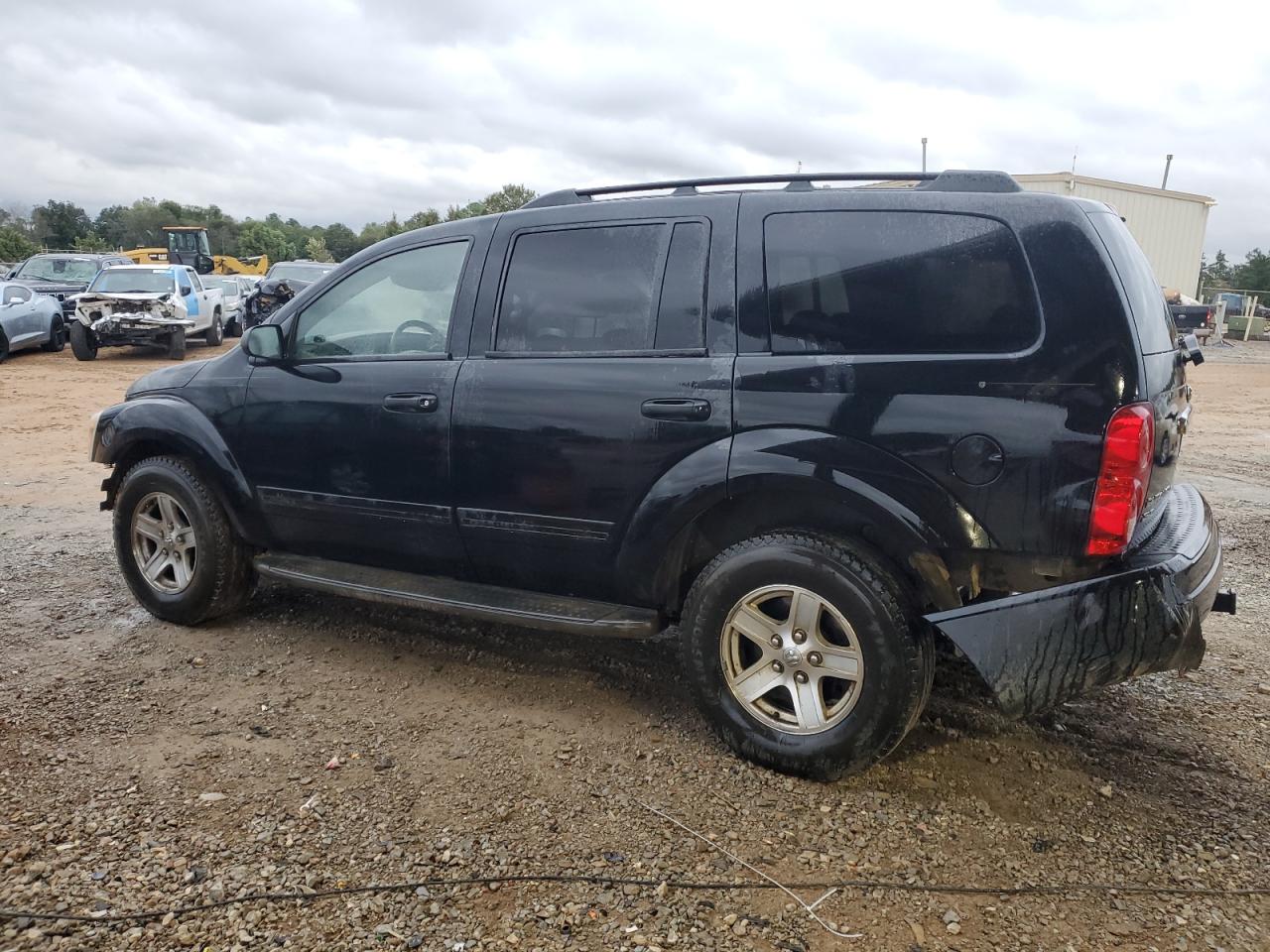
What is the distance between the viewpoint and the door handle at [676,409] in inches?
126

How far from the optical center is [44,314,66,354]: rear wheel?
17.6m

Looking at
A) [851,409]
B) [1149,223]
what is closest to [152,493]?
[851,409]

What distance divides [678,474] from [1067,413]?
1214 millimetres

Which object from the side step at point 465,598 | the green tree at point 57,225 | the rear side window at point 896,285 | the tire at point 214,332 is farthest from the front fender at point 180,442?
the green tree at point 57,225

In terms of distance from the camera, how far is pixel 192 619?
4418mm

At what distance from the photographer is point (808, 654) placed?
309 centimetres

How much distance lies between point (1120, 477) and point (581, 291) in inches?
76.1

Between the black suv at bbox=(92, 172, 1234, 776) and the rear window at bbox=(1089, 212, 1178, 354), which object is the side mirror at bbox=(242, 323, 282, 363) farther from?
the rear window at bbox=(1089, 212, 1178, 354)

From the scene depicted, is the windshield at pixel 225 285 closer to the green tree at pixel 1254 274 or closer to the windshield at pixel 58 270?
the windshield at pixel 58 270

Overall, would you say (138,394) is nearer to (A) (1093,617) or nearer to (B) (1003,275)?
(B) (1003,275)

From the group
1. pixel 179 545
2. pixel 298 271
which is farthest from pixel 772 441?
pixel 298 271

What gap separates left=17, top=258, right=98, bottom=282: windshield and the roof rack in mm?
20396

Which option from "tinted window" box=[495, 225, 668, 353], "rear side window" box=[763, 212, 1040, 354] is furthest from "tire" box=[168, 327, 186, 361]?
"rear side window" box=[763, 212, 1040, 354]

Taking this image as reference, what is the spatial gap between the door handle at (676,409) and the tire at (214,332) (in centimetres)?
1821
